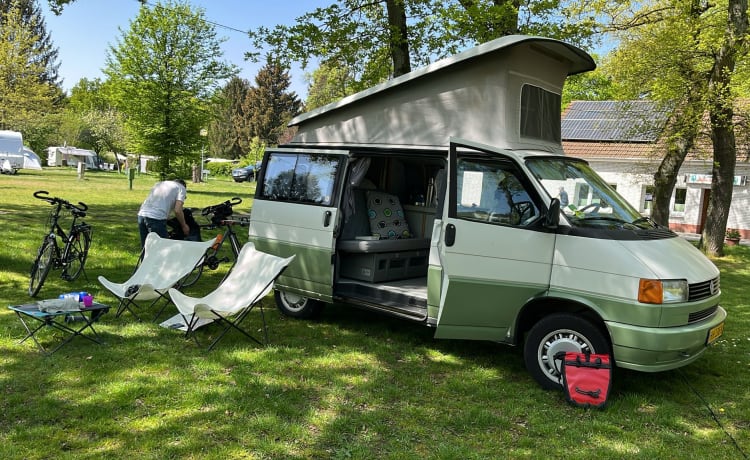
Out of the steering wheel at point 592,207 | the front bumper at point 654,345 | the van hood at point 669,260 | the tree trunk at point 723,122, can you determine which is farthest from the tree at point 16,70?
the front bumper at point 654,345

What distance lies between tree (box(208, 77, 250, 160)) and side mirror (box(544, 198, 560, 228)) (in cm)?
7033

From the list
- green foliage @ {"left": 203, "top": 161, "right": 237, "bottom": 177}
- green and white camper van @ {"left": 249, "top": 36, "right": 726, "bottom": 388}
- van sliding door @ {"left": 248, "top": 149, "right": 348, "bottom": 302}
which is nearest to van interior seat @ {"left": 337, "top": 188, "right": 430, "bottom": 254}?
green and white camper van @ {"left": 249, "top": 36, "right": 726, "bottom": 388}

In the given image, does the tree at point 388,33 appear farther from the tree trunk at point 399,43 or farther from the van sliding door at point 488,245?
the van sliding door at point 488,245

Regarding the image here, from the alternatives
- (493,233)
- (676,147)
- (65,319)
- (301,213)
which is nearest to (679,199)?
(676,147)

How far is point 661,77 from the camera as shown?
48.5ft

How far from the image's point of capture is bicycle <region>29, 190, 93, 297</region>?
7.99 m

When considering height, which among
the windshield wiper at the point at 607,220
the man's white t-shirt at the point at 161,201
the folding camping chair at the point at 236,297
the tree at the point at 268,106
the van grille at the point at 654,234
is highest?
the tree at the point at 268,106

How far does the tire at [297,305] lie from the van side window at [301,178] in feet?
4.03

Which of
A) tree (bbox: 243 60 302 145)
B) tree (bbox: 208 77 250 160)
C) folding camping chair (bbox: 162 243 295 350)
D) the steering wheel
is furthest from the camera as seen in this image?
tree (bbox: 208 77 250 160)

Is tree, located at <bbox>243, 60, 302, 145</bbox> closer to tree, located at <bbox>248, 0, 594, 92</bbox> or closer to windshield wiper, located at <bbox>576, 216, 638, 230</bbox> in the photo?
tree, located at <bbox>248, 0, 594, 92</bbox>

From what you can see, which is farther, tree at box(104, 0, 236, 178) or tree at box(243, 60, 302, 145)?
tree at box(243, 60, 302, 145)

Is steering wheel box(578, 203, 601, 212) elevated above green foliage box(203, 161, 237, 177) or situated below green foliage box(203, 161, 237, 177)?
above

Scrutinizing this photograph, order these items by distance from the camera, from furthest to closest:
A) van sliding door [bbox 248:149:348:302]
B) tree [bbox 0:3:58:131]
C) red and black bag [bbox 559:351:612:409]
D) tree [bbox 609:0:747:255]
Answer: tree [bbox 0:3:58:131] → tree [bbox 609:0:747:255] → van sliding door [bbox 248:149:348:302] → red and black bag [bbox 559:351:612:409]

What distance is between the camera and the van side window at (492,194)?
5338 mm
